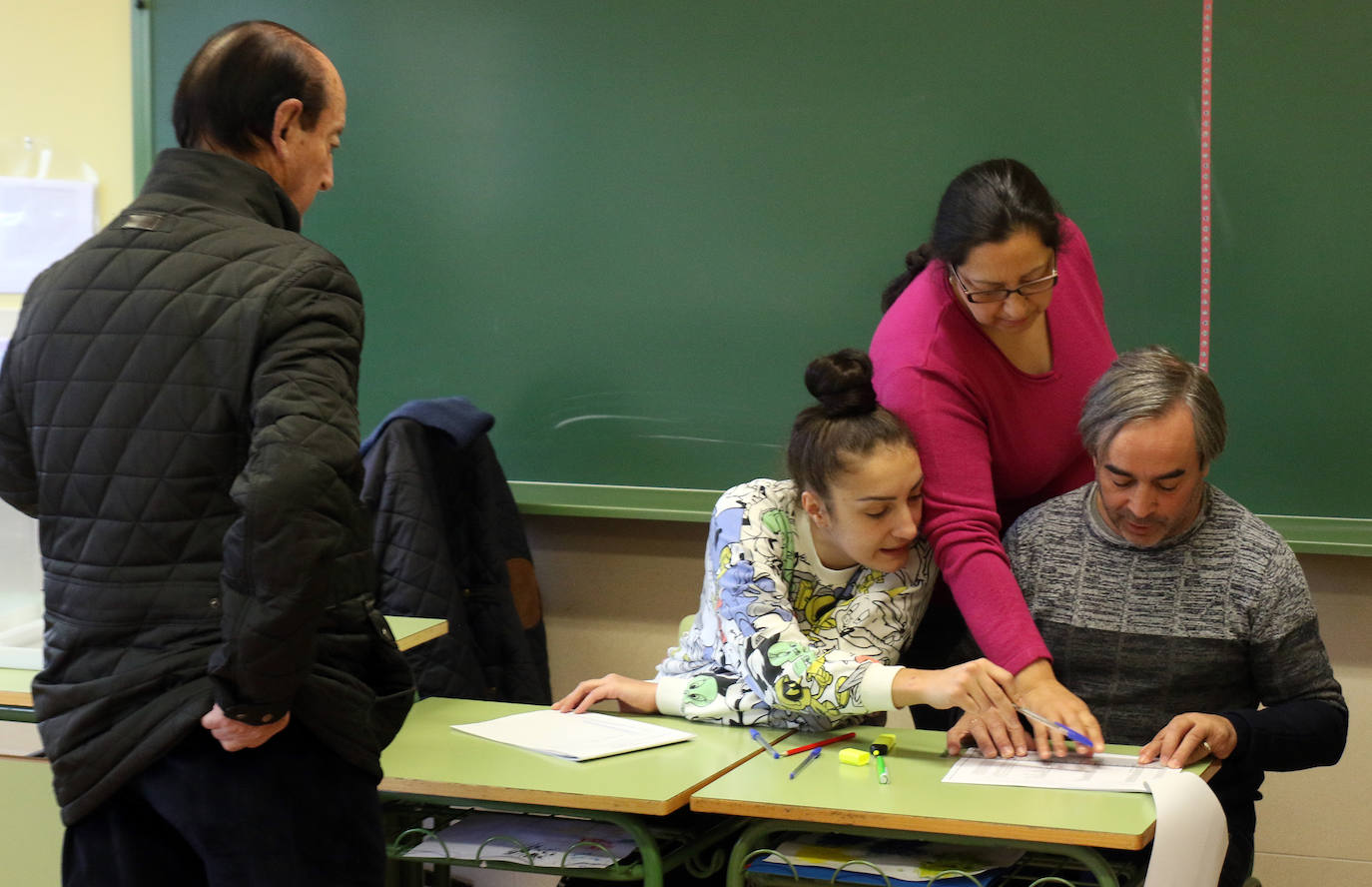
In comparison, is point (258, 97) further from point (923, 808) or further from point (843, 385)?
point (923, 808)

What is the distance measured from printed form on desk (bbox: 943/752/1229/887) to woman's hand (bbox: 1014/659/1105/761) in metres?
0.02

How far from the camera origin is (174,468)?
4.63ft

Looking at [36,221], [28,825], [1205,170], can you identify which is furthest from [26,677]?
[1205,170]

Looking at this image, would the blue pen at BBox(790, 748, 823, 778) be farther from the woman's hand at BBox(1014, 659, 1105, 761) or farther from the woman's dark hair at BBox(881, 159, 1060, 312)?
the woman's dark hair at BBox(881, 159, 1060, 312)

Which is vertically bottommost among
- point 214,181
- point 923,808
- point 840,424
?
point 923,808

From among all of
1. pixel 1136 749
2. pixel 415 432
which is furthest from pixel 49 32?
pixel 1136 749

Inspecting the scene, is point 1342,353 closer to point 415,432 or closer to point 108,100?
point 415,432

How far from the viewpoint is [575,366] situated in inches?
125

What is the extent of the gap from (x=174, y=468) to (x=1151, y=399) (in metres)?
1.32

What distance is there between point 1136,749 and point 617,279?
165 cm

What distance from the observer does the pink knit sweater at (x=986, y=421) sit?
202 centimetres

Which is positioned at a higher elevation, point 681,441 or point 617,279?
point 617,279

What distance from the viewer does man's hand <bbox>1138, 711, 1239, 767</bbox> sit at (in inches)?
71.9

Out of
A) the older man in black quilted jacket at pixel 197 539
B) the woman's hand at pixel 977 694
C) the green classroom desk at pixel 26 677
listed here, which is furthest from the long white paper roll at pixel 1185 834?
the green classroom desk at pixel 26 677
